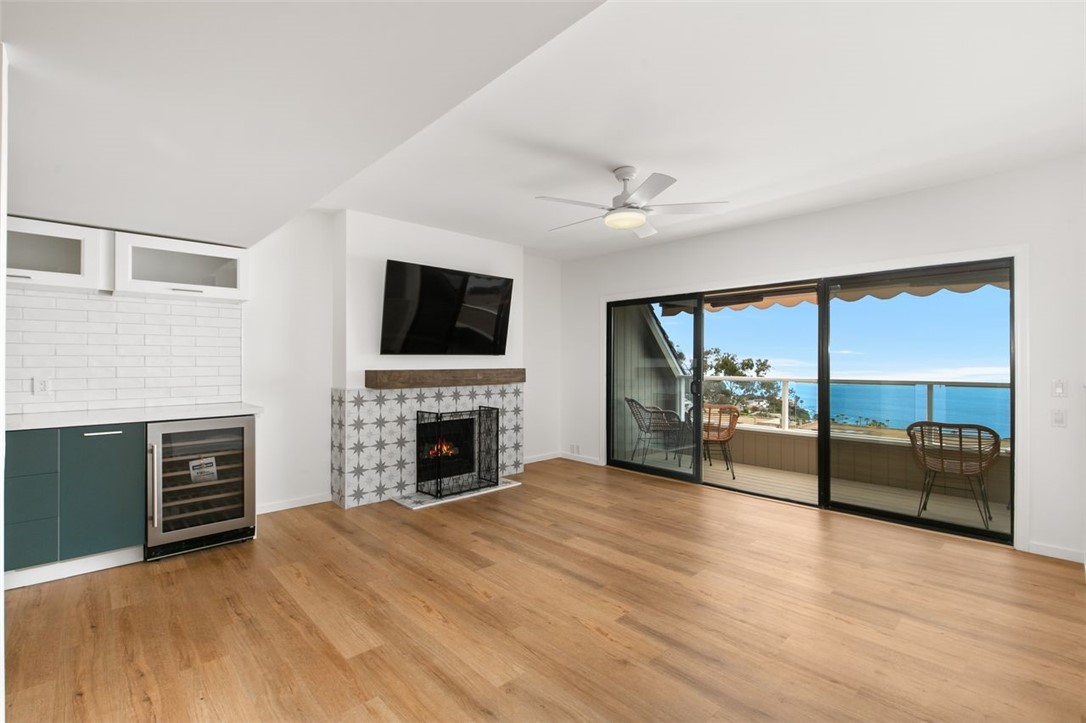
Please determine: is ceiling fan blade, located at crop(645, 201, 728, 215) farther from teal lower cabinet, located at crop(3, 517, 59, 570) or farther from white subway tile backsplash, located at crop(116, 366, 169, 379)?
teal lower cabinet, located at crop(3, 517, 59, 570)

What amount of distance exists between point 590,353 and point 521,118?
3868 millimetres

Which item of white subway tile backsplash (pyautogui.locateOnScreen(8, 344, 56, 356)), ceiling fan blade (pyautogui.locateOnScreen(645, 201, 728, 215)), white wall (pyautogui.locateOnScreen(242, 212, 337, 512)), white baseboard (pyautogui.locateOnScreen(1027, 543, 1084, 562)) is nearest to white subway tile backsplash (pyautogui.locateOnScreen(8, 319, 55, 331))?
white subway tile backsplash (pyautogui.locateOnScreen(8, 344, 56, 356))

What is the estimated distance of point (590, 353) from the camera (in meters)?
6.28

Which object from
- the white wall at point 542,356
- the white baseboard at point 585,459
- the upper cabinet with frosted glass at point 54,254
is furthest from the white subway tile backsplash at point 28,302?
the white baseboard at point 585,459

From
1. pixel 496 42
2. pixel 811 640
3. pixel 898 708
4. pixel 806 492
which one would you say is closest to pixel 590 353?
pixel 806 492

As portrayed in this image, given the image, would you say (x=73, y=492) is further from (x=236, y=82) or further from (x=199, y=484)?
(x=236, y=82)

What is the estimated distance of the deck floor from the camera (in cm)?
371

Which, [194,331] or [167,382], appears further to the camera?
[194,331]

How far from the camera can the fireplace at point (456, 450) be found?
→ 4750 mm

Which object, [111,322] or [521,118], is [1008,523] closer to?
[521,118]

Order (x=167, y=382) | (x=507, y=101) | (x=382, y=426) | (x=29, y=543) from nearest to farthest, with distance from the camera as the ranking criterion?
(x=507, y=101) < (x=29, y=543) < (x=167, y=382) < (x=382, y=426)

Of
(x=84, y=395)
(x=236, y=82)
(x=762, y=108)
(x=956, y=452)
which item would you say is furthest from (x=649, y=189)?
(x=84, y=395)

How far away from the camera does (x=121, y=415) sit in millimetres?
3113

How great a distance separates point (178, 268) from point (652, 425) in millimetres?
4693
